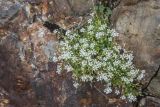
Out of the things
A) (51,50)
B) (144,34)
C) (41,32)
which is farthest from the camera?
(41,32)

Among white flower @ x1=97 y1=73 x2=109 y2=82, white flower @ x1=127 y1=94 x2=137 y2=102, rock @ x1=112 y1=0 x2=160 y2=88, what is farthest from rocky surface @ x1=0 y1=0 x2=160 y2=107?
white flower @ x1=97 y1=73 x2=109 y2=82

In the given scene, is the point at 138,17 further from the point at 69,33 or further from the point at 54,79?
the point at 54,79

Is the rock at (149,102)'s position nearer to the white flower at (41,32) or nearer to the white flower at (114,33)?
the white flower at (114,33)

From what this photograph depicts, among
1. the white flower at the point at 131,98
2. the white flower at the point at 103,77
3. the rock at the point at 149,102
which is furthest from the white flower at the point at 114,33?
the rock at the point at 149,102

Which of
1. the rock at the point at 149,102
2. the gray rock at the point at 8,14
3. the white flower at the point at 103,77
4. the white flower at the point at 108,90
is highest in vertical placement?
the gray rock at the point at 8,14

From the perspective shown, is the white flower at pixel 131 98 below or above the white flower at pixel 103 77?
below

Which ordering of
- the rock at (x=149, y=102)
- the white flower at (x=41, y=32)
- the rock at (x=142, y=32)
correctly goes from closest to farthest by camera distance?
the rock at (x=142, y=32), the rock at (x=149, y=102), the white flower at (x=41, y=32)

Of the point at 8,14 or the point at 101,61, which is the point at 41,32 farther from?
the point at 101,61

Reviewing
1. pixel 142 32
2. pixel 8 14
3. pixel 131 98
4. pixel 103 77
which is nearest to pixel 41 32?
pixel 8 14
